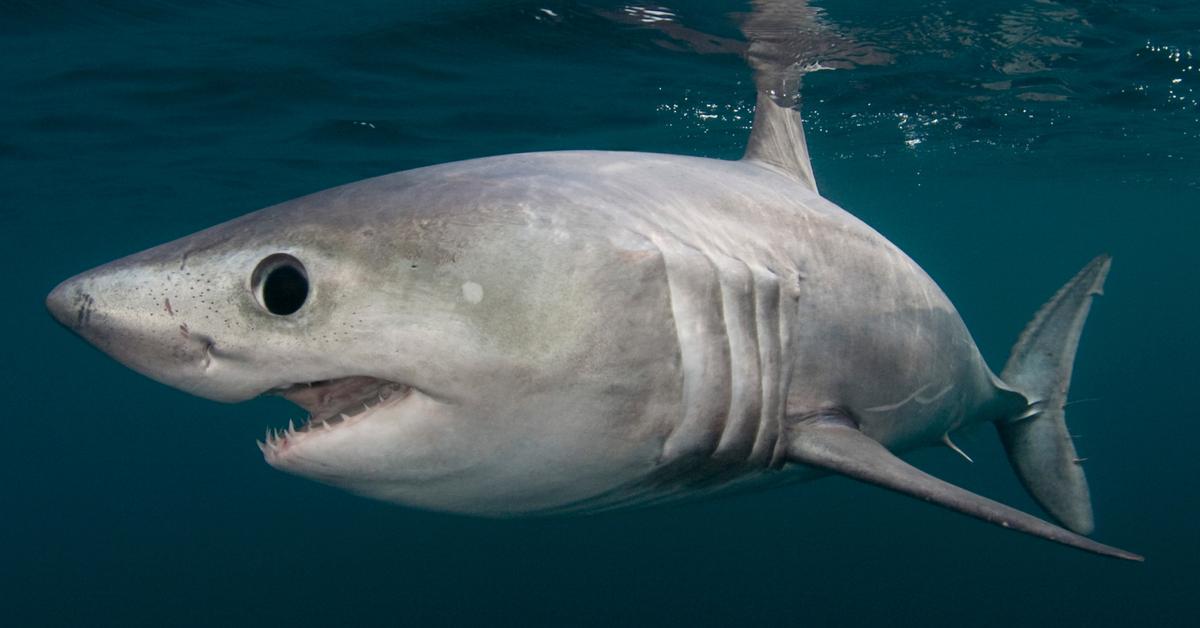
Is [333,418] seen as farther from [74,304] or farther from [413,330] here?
[74,304]

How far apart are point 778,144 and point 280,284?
11.1ft

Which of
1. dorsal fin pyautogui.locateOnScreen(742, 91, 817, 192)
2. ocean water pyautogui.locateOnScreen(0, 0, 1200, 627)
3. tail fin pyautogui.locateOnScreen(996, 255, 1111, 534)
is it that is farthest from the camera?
ocean water pyautogui.locateOnScreen(0, 0, 1200, 627)

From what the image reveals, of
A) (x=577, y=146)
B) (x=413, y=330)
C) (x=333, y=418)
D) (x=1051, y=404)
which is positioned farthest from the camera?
(x=577, y=146)

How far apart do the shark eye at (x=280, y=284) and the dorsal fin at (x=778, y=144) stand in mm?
3186

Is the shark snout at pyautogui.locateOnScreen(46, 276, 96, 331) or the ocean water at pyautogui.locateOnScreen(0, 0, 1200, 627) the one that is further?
the ocean water at pyautogui.locateOnScreen(0, 0, 1200, 627)

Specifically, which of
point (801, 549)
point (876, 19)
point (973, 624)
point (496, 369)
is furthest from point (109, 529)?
point (496, 369)

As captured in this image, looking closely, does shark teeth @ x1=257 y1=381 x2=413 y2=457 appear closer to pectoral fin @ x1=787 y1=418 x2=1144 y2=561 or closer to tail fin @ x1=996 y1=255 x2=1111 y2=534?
pectoral fin @ x1=787 y1=418 x2=1144 y2=561

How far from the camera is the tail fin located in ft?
16.9

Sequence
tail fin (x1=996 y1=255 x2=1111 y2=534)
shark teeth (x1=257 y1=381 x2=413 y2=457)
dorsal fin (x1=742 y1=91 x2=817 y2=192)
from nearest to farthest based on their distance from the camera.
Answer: shark teeth (x1=257 y1=381 x2=413 y2=457) → dorsal fin (x1=742 y1=91 x2=817 y2=192) → tail fin (x1=996 y1=255 x2=1111 y2=534)

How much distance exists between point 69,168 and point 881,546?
65.0 feet

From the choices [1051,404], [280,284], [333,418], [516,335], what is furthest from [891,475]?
[1051,404]

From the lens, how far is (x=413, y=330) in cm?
203

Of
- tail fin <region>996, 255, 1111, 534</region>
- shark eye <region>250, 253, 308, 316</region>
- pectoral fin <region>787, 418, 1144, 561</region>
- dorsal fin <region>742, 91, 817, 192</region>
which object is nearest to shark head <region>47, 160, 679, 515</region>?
shark eye <region>250, 253, 308, 316</region>

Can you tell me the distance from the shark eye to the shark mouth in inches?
10.0
